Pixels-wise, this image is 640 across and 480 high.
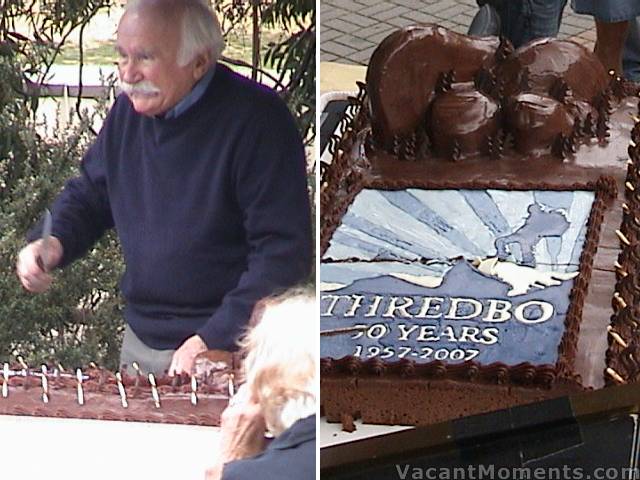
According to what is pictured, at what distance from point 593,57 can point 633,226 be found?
2.55ft

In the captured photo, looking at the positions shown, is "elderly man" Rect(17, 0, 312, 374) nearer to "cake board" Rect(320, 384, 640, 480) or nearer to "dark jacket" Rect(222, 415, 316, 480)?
"dark jacket" Rect(222, 415, 316, 480)

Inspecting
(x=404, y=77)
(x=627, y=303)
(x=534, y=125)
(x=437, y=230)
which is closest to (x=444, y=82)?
(x=404, y=77)

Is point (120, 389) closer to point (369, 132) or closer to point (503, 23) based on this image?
point (369, 132)

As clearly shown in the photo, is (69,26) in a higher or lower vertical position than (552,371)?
higher

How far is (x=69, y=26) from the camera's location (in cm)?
111

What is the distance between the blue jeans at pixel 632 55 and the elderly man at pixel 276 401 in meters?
2.47

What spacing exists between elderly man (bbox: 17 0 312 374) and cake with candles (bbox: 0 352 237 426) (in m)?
0.02

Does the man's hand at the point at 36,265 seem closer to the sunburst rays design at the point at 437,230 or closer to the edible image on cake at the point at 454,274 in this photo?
the edible image on cake at the point at 454,274

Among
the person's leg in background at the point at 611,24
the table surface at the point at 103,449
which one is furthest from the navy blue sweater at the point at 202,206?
the person's leg in background at the point at 611,24

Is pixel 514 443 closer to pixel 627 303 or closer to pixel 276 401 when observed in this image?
pixel 627 303

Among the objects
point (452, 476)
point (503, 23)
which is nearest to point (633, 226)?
point (452, 476)

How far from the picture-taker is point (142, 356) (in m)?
1.18

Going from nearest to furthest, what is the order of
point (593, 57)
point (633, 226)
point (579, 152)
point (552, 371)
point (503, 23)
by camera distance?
point (552, 371)
point (633, 226)
point (579, 152)
point (593, 57)
point (503, 23)

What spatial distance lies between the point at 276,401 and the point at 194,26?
41 centimetres
